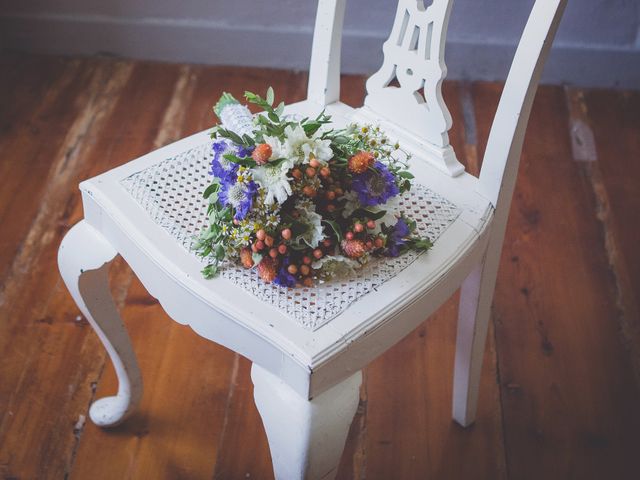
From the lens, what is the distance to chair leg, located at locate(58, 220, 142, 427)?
100cm

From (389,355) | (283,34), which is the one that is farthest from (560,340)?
(283,34)

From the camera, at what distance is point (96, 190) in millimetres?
977

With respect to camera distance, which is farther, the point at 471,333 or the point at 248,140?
the point at 471,333

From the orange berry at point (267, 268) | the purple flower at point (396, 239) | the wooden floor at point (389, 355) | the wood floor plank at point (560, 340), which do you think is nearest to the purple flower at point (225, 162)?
the orange berry at point (267, 268)

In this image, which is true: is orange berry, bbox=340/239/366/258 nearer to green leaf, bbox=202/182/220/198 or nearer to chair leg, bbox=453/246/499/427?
green leaf, bbox=202/182/220/198

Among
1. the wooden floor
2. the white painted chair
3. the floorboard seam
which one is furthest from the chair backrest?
the floorboard seam

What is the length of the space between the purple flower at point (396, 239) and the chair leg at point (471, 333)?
191 millimetres

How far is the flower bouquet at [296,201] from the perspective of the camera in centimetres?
82

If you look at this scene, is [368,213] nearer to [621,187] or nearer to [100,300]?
[100,300]

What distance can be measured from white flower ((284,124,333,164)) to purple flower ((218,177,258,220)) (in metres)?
0.06

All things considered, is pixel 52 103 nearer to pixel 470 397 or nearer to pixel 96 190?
pixel 96 190

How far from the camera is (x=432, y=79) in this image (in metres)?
1.01

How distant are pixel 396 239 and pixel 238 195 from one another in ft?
0.69

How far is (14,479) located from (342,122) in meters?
0.77
